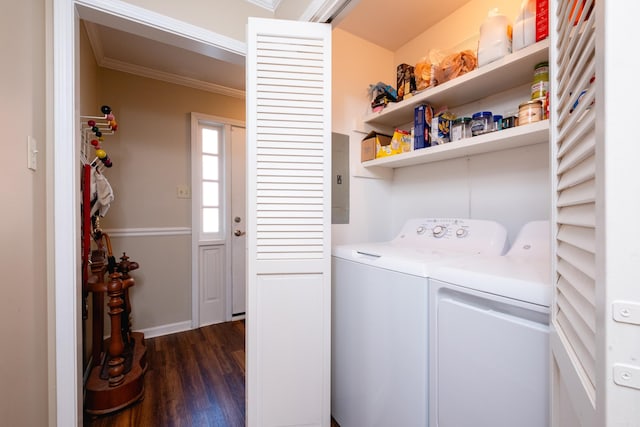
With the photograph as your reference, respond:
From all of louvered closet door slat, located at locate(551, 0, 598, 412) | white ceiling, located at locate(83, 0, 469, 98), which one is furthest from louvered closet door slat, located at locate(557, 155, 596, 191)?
white ceiling, located at locate(83, 0, 469, 98)

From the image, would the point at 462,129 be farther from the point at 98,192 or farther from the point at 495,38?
the point at 98,192

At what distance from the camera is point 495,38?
1223mm

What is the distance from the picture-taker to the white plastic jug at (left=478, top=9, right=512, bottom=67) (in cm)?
121

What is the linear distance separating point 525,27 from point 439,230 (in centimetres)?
97

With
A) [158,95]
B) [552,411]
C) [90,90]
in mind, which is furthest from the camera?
[158,95]

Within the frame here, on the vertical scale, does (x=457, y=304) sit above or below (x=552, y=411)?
above

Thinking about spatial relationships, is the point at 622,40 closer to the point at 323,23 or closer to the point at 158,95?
the point at 323,23

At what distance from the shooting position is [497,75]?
1.27 m

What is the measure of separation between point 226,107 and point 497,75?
252 centimetres

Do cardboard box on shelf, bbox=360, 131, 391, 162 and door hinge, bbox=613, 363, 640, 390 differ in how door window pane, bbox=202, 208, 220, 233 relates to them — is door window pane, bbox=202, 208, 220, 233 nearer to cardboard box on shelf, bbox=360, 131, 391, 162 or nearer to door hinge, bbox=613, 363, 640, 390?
cardboard box on shelf, bbox=360, 131, 391, 162

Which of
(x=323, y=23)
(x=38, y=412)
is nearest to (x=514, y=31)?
(x=323, y=23)

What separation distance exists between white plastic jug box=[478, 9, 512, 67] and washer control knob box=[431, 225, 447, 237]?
0.82m

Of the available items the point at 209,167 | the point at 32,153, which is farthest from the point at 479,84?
the point at 209,167

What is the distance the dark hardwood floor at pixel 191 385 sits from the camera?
60.5 inches
